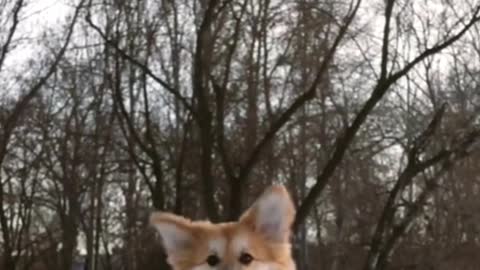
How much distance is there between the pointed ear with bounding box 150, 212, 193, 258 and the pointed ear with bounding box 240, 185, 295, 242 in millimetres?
319

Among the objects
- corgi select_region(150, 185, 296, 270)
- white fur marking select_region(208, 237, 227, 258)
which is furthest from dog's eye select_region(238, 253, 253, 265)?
white fur marking select_region(208, 237, 227, 258)

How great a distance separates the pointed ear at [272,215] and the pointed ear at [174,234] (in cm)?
32

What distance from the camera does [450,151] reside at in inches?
870

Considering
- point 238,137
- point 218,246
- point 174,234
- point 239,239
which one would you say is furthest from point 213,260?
point 238,137

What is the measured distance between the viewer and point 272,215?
16.5ft

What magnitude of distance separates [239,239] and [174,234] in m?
0.36

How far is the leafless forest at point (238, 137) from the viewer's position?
22.1 meters

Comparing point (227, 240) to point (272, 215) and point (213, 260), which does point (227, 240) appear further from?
Result: point (272, 215)

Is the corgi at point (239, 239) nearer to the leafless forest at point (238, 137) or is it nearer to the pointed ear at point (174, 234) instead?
the pointed ear at point (174, 234)

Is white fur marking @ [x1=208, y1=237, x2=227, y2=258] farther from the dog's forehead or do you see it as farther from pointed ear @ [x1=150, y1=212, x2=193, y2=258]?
pointed ear @ [x1=150, y1=212, x2=193, y2=258]

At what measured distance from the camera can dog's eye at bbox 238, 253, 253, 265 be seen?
4.88m

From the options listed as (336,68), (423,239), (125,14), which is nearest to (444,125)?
(336,68)

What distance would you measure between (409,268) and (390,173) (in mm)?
10462

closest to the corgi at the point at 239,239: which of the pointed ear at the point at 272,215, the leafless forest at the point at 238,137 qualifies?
the pointed ear at the point at 272,215
